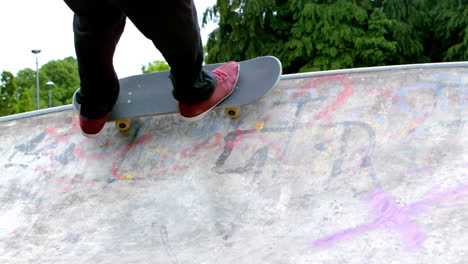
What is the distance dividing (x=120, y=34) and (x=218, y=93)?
76cm

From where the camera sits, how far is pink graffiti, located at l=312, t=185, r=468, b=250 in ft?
7.39

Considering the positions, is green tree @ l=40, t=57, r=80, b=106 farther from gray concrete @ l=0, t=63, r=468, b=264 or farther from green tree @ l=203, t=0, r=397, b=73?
gray concrete @ l=0, t=63, r=468, b=264

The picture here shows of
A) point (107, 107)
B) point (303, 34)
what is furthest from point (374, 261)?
point (303, 34)

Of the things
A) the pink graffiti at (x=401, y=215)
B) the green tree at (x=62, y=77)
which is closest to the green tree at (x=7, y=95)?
the green tree at (x=62, y=77)

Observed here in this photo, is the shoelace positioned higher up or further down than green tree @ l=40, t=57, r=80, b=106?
higher up

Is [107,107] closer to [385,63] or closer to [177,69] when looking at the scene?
[177,69]

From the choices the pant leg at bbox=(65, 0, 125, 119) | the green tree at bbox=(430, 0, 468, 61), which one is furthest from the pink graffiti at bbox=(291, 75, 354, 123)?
the green tree at bbox=(430, 0, 468, 61)

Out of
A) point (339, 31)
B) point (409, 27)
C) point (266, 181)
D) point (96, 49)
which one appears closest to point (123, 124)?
point (96, 49)

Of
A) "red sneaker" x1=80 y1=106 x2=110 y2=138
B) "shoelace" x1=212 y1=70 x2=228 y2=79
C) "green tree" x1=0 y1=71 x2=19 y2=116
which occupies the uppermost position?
"shoelace" x1=212 y1=70 x2=228 y2=79

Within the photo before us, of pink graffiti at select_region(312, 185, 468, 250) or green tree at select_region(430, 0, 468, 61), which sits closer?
pink graffiti at select_region(312, 185, 468, 250)

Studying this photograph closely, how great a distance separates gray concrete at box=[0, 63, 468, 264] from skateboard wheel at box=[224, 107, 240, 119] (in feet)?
0.20

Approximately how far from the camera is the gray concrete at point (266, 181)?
7.89 ft

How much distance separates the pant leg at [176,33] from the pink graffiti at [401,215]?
4.07ft

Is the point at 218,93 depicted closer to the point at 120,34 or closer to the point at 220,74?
the point at 220,74
